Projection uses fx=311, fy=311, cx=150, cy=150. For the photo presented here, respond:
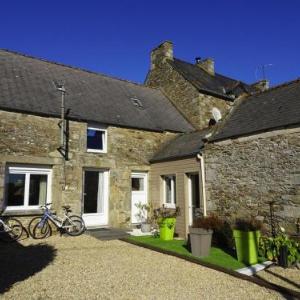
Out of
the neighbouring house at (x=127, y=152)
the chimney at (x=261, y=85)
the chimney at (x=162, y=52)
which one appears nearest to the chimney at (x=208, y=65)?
the chimney at (x=162, y=52)

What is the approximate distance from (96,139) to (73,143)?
3.82 feet

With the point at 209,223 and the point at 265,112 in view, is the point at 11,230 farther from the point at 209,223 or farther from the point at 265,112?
the point at 265,112

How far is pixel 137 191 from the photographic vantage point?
527 inches

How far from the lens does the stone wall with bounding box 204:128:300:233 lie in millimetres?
8164

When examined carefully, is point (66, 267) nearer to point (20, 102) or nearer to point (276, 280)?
point (276, 280)

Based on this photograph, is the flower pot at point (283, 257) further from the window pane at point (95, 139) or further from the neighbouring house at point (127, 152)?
the window pane at point (95, 139)

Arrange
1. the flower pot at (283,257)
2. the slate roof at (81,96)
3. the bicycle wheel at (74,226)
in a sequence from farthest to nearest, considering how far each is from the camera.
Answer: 1. the slate roof at (81,96)
2. the bicycle wheel at (74,226)
3. the flower pot at (283,257)

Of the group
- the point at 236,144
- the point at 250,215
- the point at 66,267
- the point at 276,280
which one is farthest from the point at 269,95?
the point at 66,267

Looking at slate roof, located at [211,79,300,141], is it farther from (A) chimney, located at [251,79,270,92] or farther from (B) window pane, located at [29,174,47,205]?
(A) chimney, located at [251,79,270,92]

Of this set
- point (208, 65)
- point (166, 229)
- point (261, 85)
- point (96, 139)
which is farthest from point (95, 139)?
point (261, 85)

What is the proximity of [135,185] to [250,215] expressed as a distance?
5.69 meters

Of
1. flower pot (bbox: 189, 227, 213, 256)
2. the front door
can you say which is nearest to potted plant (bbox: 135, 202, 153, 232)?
the front door

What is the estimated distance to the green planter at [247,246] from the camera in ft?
23.6

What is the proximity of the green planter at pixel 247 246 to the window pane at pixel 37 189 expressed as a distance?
22.7 ft
